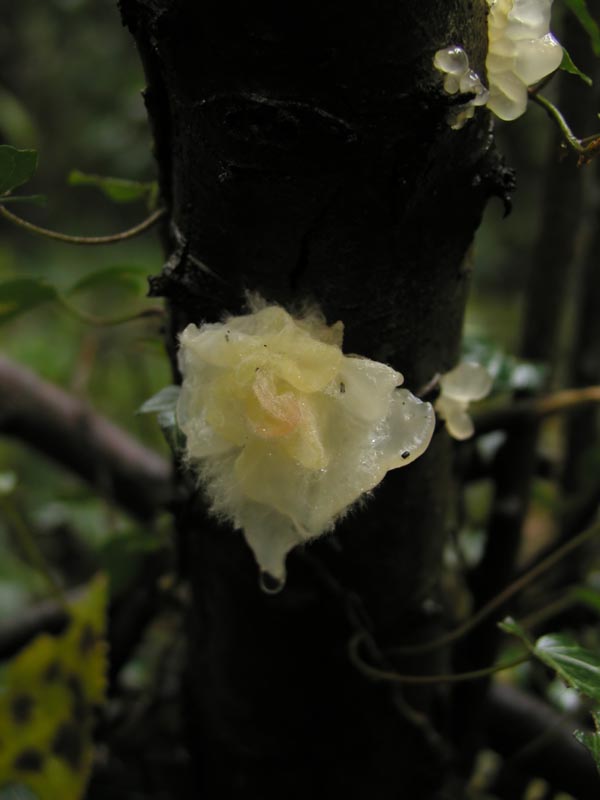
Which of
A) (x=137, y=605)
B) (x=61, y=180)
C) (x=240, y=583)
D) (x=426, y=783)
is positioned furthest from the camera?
(x=61, y=180)

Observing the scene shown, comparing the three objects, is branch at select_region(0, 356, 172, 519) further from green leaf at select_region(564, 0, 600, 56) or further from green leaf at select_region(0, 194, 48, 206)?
green leaf at select_region(564, 0, 600, 56)

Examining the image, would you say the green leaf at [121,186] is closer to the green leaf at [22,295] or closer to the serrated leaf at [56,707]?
the green leaf at [22,295]

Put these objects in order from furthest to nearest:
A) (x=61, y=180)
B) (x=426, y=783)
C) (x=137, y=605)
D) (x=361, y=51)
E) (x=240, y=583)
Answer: (x=61, y=180), (x=137, y=605), (x=426, y=783), (x=240, y=583), (x=361, y=51)

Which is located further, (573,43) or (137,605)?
(137,605)

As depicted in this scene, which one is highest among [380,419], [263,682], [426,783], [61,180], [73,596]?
[380,419]

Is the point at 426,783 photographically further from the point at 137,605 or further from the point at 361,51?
the point at 361,51

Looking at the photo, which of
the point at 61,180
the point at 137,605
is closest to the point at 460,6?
the point at 137,605

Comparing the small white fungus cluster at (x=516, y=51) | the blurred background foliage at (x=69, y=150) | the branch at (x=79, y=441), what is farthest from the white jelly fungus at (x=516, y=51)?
the blurred background foliage at (x=69, y=150)

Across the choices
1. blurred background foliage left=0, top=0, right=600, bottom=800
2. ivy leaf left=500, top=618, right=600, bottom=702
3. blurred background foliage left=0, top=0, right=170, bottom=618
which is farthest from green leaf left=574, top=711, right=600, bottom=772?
blurred background foliage left=0, top=0, right=170, bottom=618
